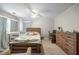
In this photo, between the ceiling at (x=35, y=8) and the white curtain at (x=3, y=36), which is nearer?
the ceiling at (x=35, y=8)

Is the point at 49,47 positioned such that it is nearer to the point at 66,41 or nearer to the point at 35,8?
the point at 66,41

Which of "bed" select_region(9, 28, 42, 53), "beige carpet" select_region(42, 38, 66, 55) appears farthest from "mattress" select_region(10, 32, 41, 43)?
"beige carpet" select_region(42, 38, 66, 55)

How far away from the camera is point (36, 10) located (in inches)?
66.6

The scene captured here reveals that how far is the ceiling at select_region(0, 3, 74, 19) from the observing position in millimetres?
1597

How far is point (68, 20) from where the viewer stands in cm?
184

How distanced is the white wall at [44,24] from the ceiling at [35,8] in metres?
0.08

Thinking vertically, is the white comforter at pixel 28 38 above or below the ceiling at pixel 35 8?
below

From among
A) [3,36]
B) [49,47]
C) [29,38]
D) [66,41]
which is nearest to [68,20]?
[66,41]

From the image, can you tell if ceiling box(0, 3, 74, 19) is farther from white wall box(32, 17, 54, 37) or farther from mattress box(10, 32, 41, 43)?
mattress box(10, 32, 41, 43)

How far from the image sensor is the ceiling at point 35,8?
160cm

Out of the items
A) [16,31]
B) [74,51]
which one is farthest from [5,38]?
[74,51]

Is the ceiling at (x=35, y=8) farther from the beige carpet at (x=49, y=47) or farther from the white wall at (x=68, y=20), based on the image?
the beige carpet at (x=49, y=47)

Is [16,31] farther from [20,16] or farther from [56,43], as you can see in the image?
[56,43]

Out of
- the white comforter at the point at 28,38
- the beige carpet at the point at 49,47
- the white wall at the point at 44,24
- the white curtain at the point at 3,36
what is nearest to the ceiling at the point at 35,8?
the white wall at the point at 44,24
